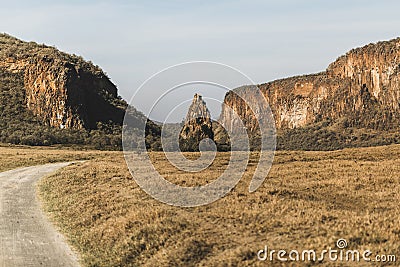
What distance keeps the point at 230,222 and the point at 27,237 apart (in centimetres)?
682

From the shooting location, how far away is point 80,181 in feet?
102

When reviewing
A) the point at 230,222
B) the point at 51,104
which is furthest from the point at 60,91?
the point at 230,222

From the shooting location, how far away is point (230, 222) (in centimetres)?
1655

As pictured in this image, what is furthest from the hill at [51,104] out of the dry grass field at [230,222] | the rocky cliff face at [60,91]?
the dry grass field at [230,222]

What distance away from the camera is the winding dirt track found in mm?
15359

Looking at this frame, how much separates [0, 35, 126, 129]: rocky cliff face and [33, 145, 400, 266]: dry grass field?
4392 inches

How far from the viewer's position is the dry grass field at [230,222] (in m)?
13.8

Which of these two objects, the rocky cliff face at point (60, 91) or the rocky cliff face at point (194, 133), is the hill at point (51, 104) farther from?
the rocky cliff face at point (194, 133)

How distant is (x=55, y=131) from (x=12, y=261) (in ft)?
373

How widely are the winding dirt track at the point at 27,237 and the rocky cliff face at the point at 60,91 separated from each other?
107264 mm

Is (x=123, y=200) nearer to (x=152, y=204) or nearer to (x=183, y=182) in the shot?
Result: (x=152, y=204)

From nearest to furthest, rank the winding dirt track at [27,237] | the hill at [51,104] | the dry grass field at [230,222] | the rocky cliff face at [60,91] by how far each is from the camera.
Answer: the dry grass field at [230,222]
the winding dirt track at [27,237]
the hill at [51,104]
the rocky cliff face at [60,91]

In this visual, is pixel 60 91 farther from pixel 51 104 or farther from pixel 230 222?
pixel 230 222

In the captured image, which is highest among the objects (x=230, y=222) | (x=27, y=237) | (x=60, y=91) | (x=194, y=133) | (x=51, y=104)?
(x=60, y=91)
